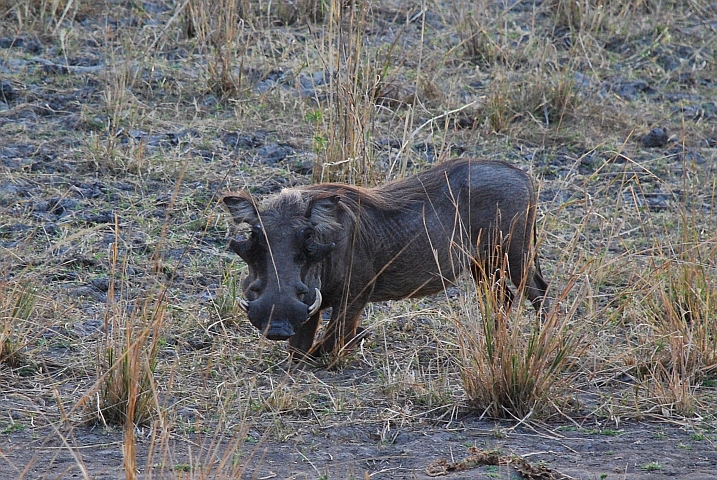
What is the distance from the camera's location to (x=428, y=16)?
30.0 ft

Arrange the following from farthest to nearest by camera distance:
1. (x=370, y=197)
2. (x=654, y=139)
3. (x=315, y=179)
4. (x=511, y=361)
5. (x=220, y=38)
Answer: (x=220, y=38) < (x=654, y=139) < (x=315, y=179) < (x=370, y=197) < (x=511, y=361)

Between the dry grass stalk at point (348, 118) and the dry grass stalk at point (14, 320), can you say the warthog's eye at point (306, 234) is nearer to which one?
the dry grass stalk at point (14, 320)

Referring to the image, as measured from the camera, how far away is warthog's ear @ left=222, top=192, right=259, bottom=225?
449 centimetres

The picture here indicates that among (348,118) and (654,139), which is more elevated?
(348,118)

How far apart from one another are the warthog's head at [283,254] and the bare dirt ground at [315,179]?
0.15 metres

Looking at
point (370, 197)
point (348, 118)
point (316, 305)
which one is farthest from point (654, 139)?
point (316, 305)

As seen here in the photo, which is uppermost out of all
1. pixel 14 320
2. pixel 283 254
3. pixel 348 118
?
pixel 348 118

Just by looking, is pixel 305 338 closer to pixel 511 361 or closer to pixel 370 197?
pixel 370 197

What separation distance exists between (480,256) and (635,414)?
1.22 meters

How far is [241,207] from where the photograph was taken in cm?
453

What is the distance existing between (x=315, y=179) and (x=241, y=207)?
1.78 metres

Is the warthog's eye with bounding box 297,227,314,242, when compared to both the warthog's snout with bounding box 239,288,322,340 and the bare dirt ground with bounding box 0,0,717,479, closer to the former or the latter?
the warthog's snout with bounding box 239,288,322,340

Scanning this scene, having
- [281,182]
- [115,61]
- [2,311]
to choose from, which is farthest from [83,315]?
[115,61]

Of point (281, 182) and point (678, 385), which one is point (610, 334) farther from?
point (281, 182)
